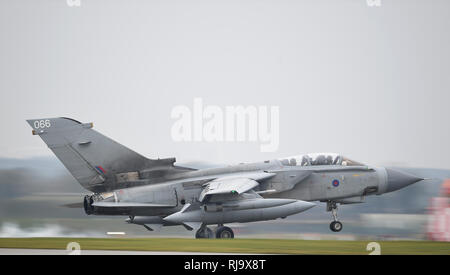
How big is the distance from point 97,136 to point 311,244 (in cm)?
748

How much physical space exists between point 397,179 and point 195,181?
6.50 m

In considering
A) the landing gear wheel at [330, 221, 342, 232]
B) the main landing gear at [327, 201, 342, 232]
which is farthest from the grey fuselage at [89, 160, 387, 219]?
the landing gear wheel at [330, 221, 342, 232]

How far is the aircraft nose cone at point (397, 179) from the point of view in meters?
20.5

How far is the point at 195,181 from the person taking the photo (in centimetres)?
1958

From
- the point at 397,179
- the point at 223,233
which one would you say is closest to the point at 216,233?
the point at 223,233

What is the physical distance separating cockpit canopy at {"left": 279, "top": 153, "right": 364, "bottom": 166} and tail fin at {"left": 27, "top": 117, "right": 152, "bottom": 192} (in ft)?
14.7

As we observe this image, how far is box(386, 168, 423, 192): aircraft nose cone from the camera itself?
2050 centimetres

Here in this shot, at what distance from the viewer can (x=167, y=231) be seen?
23250mm

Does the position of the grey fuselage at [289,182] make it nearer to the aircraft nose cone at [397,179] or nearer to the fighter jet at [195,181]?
the fighter jet at [195,181]

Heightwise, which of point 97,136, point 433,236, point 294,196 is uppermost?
point 97,136

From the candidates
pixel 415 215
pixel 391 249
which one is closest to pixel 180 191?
pixel 391 249

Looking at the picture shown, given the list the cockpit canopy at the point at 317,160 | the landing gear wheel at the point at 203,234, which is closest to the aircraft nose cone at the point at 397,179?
the cockpit canopy at the point at 317,160

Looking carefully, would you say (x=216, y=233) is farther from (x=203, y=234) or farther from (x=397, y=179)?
(x=397, y=179)
